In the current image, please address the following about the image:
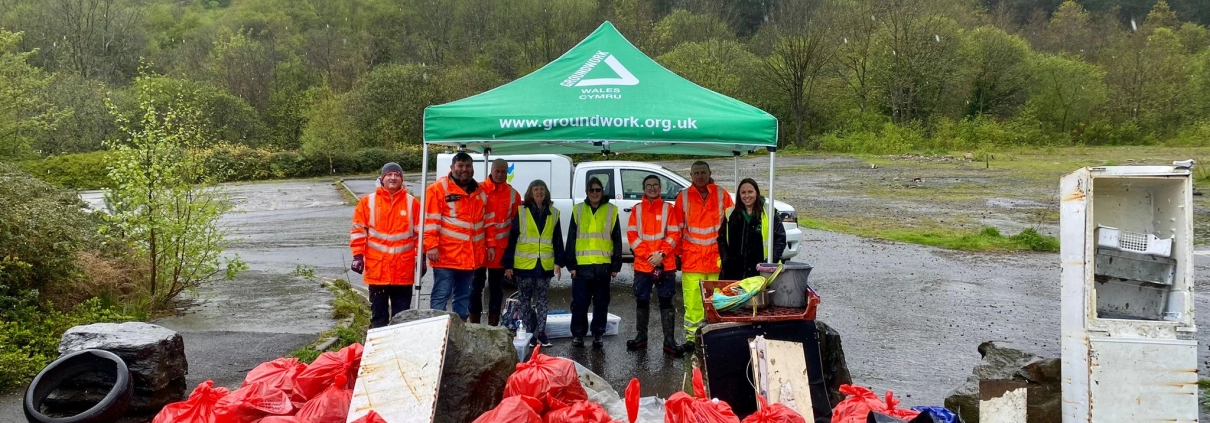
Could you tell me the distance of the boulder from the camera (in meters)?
5.11

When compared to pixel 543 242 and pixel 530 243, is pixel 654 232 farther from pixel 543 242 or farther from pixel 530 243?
pixel 530 243

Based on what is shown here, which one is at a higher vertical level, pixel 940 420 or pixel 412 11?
pixel 412 11

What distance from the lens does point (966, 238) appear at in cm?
1445

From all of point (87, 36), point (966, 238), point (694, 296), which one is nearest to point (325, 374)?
point (694, 296)

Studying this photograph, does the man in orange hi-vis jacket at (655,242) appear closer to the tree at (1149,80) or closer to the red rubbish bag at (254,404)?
the red rubbish bag at (254,404)

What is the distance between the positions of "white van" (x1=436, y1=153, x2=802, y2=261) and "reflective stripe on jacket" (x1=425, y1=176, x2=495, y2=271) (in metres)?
3.70

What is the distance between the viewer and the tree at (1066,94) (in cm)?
4684

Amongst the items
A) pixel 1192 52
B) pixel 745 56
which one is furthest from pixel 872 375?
pixel 1192 52

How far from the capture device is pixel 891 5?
49.3m

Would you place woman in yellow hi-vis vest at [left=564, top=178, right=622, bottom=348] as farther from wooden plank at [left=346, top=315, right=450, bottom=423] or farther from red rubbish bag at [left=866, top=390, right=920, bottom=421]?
red rubbish bag at [left=866, top=390, right=920, bottom=421]

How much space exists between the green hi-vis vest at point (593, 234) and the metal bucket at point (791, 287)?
→ 1.94 metres

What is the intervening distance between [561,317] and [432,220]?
185cm

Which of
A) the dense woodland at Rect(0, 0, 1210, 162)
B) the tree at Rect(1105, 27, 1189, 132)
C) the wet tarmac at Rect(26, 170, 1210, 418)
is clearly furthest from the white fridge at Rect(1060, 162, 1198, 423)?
the tree at Rect(1105, 27, 1189, 132)

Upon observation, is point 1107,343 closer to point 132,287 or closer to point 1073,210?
point 1073,210
